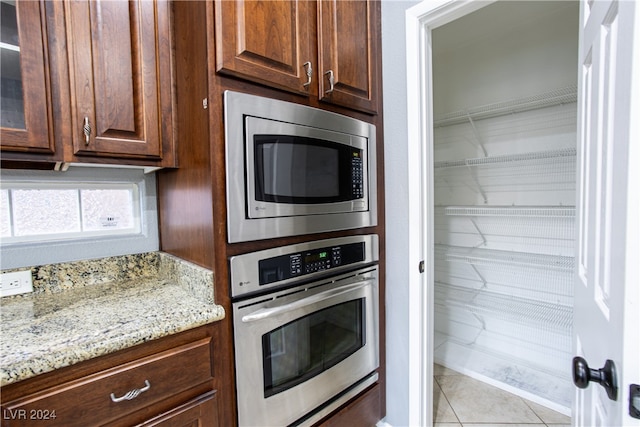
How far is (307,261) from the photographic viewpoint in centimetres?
118

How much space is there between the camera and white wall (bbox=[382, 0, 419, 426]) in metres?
1.42

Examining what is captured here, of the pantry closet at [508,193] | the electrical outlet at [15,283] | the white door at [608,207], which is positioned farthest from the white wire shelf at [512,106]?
the electrical outlet at [15,283]

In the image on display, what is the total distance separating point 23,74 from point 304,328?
124 cm

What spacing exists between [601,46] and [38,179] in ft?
5.87

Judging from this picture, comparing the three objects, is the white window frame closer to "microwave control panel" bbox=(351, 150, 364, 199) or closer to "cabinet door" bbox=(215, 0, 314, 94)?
"cabinet door" bbox=(215, 0, 314, 94)

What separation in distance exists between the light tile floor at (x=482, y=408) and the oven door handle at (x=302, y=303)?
3.46 feet

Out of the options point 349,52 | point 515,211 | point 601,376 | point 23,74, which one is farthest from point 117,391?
point 515,211

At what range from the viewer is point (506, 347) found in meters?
2.27

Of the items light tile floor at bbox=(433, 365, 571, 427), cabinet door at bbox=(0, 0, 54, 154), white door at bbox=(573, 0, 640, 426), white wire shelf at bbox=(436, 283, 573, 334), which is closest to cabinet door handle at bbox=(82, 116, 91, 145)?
cabinet door at bbox=(0, 0, 54, 154)

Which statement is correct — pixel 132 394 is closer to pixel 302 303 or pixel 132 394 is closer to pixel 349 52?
pixel 302 303

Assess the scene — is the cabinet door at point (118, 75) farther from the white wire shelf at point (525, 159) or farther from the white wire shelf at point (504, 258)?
the white wire shelf at point (504, 258)

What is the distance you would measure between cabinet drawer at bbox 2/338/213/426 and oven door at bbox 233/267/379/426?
0.49ft

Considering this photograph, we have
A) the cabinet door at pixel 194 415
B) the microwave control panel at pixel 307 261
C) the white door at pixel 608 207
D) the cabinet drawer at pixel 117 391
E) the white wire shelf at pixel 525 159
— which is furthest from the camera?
the white wire shelf at pixel 525 159

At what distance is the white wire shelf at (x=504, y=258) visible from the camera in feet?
6.45
